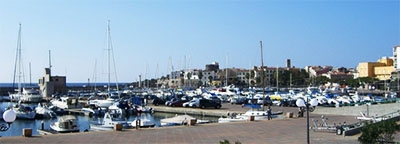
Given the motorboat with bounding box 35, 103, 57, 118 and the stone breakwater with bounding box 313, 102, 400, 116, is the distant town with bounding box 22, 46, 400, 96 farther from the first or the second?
the stone breakwater with bounding box 313, 102, 400, 116

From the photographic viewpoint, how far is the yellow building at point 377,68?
414 feet

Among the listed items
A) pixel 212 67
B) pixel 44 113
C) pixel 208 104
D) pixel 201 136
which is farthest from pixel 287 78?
pixel 201 136

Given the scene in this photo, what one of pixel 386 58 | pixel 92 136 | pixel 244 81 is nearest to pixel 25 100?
pixel 92 136

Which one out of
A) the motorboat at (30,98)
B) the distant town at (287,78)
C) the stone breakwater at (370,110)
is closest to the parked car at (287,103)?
the stone breakwater at (370,110)

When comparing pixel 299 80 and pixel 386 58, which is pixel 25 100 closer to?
pixel 299 80

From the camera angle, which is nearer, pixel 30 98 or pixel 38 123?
pixel 38 123

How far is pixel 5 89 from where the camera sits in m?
121

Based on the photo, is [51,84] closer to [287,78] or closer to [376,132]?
[287,78]

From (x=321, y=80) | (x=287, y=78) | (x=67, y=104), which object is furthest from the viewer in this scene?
(x=287, y=78)

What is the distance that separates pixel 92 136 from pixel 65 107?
40.3m

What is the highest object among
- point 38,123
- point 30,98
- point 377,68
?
point 377,68

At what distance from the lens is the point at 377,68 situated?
12988cm

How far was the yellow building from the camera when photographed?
126287 mm

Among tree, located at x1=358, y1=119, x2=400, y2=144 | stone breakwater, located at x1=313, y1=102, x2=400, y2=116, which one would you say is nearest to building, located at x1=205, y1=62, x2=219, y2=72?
stone breakwater, located at x1=313, y1=102, x2=400, y2=116
